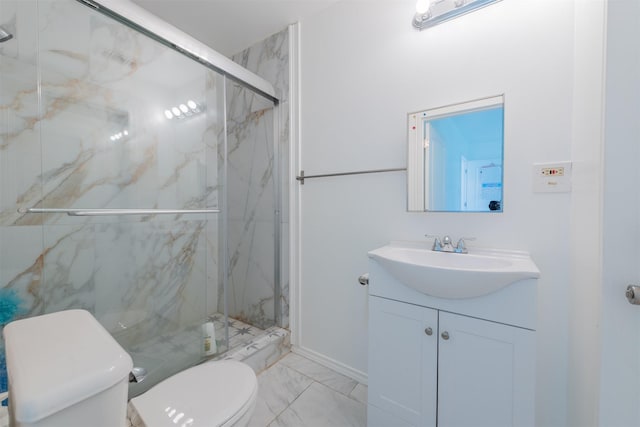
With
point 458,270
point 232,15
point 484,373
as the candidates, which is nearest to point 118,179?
point 232,15

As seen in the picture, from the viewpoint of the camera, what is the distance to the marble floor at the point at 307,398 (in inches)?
52.4

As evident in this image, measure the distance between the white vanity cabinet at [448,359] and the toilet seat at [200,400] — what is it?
0.58 m

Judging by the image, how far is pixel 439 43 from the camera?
53.2 inches

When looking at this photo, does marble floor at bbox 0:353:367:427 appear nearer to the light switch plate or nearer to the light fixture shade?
the light switch plate

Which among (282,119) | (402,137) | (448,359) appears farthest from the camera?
(282,119)

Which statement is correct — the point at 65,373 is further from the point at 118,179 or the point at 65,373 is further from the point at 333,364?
the point at 333,364

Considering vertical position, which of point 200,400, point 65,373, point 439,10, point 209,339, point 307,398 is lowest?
point 307,398

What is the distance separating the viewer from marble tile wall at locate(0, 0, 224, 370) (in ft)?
3.76

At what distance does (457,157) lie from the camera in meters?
1.30

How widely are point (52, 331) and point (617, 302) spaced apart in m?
1.51

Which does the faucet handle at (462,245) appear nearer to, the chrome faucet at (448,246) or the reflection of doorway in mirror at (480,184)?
the chrome faucet at (448,246)

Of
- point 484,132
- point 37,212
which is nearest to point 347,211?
point 484,132

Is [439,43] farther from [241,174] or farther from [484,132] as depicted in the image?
[241,174]

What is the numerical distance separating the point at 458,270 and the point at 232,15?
6.77 ft
